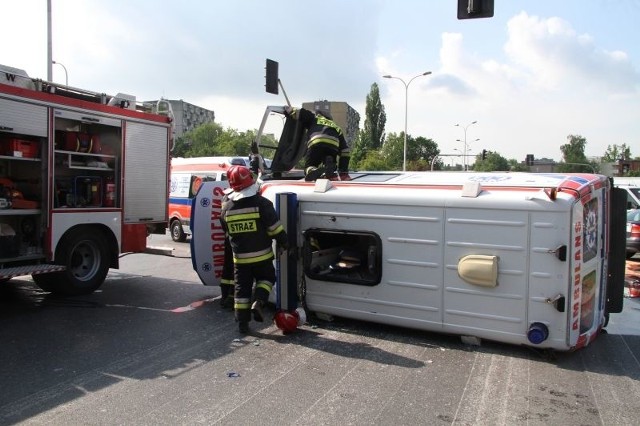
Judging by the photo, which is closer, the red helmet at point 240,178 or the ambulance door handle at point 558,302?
the ambulance door handle at point 558,302

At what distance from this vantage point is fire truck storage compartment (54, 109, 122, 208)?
7453mm

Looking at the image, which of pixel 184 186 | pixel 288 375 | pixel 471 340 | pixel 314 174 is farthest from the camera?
pixel 184 186

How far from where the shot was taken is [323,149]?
22.9 ft

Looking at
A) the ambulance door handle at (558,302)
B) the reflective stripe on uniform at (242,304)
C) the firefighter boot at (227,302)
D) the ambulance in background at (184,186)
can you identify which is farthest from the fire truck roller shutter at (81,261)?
the ambulance in background at (184,186)

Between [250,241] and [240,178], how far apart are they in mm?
689

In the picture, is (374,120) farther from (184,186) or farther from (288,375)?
(288,375)

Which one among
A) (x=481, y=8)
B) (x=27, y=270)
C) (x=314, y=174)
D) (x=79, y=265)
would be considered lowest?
(x=79, y=265)

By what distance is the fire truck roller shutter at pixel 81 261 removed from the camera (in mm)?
7332

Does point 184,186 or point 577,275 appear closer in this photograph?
point 577,275

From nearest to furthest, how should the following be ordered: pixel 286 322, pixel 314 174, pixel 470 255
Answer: pixel 470 255 → pixel 286 322 → pixel 314 174

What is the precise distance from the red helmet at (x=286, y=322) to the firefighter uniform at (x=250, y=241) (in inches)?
9.1

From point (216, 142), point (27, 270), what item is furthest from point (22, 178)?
point (216, 142)

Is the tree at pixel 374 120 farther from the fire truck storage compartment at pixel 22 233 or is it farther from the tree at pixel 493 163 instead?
the fire truck storage compartment at pixel 22 233

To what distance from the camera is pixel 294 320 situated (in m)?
5.78
